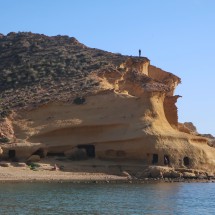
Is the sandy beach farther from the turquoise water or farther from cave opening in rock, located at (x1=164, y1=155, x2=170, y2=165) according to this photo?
cave opening in rock, located at (x1=164, y1=155, x2=170, y2=165)

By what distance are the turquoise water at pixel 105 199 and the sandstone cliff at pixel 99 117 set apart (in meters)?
7.89

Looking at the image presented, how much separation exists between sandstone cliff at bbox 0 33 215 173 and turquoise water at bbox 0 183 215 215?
789 cm

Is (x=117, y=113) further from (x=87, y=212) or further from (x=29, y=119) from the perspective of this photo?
(x=87, y=212)

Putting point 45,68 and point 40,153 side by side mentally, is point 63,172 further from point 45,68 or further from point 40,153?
point 45,68

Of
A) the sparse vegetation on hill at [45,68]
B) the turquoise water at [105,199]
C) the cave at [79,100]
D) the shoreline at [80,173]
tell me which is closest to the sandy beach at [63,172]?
the shoreline at [80,173]

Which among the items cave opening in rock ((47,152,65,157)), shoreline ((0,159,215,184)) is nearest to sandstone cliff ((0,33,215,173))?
cave opening in rock ((47,152,65,157))

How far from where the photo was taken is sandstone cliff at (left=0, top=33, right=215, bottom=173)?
2108 inches

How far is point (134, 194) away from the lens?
38125 mm

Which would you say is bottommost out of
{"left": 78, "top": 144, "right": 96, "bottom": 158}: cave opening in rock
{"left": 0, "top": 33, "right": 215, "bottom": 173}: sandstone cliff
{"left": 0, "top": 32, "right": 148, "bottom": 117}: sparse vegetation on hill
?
{"left": 78, "top": 144, "right": 96, "bottom": 158}: cave opening in rock

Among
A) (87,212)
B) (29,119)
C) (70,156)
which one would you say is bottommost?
(87,212)

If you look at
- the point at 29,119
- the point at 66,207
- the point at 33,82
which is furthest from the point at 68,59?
the point at 66,207

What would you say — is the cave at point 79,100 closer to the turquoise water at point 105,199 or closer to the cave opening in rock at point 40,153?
the cave opening in rock at point 40,153

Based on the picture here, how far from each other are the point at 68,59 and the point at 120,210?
4129 cm

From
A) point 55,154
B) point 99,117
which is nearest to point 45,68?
point 99,117
